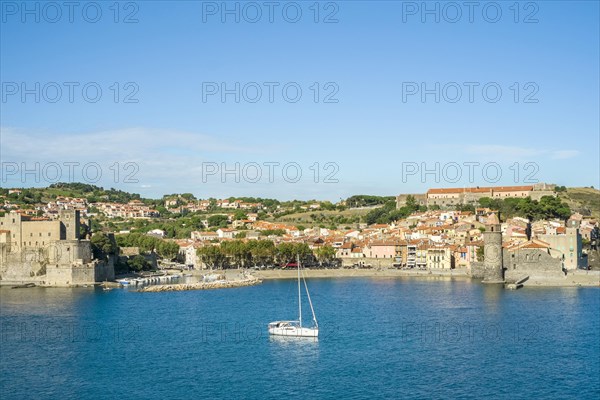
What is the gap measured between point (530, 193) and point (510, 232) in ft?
57.5

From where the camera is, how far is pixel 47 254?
37.7 m

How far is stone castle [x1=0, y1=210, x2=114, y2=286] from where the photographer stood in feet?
118

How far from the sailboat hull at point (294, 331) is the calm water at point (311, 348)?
0.84 ft

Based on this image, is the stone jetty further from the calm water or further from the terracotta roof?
the terracotta roof

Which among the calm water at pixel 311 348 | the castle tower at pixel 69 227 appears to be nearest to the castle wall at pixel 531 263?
the calm water at pixel 311 348

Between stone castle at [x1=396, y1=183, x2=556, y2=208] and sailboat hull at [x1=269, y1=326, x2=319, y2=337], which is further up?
stone castle at [x1=396, y1=183, x2=556, y2=208]

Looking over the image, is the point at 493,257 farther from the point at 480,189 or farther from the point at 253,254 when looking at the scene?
the point at 480,189

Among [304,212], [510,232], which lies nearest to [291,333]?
[510,232]

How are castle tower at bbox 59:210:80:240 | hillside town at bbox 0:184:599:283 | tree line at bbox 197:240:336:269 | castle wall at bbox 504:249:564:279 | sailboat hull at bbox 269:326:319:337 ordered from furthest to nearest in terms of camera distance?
tree line at bbox 197:240:336:269, castle tower at bbox 59:210:80:240, hillside town at bbox 0:184:599:283, castle wall at bbox 504:249:564:279, sailboat hull at bbox 269:326:319:337

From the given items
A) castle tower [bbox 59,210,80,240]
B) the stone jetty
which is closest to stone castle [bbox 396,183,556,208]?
the stone jetty

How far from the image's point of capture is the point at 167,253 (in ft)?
160

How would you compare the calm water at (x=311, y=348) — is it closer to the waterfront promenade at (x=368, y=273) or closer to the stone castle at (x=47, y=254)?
the stone castle at (x=47, y=254)

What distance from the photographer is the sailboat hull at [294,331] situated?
20.6m

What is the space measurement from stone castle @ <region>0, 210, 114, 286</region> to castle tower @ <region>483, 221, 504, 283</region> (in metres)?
18.5
